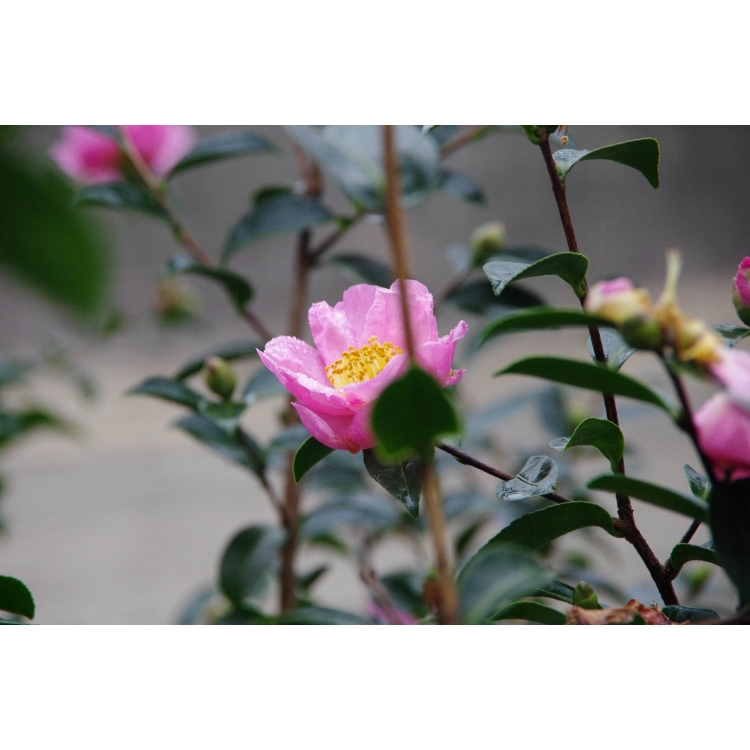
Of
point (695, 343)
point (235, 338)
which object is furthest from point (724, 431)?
point (235, 338)

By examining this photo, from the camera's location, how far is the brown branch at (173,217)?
26.4 inches

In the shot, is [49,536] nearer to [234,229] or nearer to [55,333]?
[55,333]

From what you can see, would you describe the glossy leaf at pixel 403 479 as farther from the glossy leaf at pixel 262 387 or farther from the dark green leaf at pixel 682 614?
the glossy leaf at pixel 262 387

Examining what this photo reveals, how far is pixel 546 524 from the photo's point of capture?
1.16ft

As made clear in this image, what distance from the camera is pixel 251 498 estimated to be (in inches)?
69.9

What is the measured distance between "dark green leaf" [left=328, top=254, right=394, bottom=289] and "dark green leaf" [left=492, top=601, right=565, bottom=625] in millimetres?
371

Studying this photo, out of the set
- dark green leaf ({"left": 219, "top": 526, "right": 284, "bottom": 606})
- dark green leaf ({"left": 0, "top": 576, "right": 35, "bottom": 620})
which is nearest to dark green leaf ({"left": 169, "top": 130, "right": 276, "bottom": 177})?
dark green leaf ({"left": 219, "top": 526, "right": 284, "bottom": 606})

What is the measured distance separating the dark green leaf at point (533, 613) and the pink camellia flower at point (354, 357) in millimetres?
111

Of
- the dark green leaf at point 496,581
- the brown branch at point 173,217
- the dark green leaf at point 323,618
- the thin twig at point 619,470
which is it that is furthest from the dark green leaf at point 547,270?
the brown branch at point 173,217

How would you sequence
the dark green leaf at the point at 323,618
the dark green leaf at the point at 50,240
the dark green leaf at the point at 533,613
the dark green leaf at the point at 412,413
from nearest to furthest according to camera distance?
the dark green leaf at the point at 50,240
the dark green leaf at the point at 412,413
the dark green leaf at the point at 533,613
the dark green leaf at the point at 323,618

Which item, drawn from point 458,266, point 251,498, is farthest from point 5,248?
point 251,498

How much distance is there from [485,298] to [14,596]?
0.46 metres

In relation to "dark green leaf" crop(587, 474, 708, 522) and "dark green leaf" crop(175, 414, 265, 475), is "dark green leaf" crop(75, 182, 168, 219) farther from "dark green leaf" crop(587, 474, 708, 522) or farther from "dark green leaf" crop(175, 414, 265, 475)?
"dark green leaf" crop(587, 474, 708, 522)

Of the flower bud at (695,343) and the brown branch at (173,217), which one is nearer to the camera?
the flower bud at (695,343)
